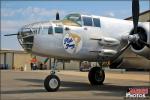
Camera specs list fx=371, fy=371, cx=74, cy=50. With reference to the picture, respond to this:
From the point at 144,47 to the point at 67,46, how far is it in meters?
3.82

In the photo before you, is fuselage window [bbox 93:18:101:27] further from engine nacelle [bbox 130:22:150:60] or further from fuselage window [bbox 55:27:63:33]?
engine nacelle [bbox 130:22:150:60]

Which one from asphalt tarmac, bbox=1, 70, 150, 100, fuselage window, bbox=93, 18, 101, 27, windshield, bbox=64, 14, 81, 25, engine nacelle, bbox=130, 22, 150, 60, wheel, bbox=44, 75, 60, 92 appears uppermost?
windshield, bbox=64, 14, 81, 25

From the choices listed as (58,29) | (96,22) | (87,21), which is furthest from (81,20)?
(58,29)

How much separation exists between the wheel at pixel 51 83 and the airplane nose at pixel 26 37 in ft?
5.56

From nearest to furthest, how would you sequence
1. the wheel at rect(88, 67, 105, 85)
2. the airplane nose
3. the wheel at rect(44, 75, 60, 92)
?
the airplane nose < the wheel at rect(44, 75, 60, 92) < the wheel at rect(88, 67, 105, 85)

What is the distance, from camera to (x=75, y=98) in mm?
15594

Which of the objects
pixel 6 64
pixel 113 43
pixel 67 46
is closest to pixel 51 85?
pixel 67 46

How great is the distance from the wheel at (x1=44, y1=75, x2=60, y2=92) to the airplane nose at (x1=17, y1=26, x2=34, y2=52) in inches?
66.7

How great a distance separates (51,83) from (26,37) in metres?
2.56

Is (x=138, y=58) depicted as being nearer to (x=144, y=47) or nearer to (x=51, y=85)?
(x=144, y=47)

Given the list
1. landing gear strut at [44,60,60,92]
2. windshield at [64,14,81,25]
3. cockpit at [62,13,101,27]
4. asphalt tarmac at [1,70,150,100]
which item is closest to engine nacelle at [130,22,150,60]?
asphalt tarmac at [1,70,150,100]

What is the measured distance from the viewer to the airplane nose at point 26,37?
59.1 ft

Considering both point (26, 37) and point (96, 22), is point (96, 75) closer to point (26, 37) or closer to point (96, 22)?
point (96, 22)

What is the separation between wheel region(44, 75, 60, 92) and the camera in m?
18.1
